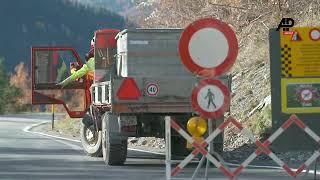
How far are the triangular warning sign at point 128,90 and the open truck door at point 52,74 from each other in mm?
3516

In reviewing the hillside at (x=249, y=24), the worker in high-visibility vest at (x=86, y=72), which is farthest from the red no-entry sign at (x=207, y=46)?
the hillside at (x=249, y=24)

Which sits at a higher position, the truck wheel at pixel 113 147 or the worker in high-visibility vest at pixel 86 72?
the worker in high-visibility vest at pixel 86 72

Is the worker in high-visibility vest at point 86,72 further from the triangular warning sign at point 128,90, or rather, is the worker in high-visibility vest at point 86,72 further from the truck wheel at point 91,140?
the triangular warning sign at point 128,90

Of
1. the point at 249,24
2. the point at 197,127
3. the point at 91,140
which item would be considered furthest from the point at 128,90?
the point at 249,24

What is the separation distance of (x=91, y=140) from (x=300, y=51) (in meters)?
7.15

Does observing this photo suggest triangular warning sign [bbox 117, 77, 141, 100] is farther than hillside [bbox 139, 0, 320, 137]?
No

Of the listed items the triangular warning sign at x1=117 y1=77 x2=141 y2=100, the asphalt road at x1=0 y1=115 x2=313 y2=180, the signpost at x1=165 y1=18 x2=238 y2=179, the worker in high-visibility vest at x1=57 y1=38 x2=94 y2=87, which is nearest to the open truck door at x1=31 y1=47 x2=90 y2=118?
the worker in high-visibility vest at x1=57 y1=38 x2=94 y2=87

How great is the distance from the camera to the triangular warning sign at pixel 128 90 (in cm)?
1335

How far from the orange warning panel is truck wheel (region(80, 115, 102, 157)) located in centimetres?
611

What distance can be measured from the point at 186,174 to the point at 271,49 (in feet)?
9.55

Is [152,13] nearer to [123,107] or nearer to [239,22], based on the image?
[239,22]

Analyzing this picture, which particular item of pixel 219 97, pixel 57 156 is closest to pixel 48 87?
pixel 57 156

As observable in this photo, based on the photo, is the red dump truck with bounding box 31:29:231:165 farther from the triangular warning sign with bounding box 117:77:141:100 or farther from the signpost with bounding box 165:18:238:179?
the signpost with bounding box 165:18:238:179

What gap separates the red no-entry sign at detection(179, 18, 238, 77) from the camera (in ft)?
29.3
